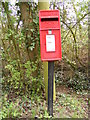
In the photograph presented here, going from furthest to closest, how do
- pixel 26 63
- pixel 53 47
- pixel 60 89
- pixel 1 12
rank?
pixel 60 89
pixel 26 63
pixel 1 12
pixel 53 47

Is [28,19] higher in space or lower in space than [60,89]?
higher

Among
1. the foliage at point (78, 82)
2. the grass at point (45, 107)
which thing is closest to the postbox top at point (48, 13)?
the grass at point (45, 107)

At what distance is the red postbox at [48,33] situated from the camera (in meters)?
2.03

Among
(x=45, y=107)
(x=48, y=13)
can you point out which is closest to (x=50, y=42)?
(x=48, y=13)

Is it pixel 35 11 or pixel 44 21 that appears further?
pixel 35 11

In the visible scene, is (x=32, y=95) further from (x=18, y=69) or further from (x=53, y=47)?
(x=53, y=47)

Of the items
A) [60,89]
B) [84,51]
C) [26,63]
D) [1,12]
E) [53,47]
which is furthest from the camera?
[84,51]

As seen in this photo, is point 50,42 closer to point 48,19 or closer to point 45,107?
point 48,19

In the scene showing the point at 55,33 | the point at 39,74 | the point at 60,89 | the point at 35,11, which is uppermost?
the point at 35,11

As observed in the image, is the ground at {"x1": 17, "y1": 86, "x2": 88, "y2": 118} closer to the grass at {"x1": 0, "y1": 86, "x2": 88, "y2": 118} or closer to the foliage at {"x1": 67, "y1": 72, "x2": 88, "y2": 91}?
the grass at {"x1": 0, "y1": 86, "x2": 88, "y2": 118}

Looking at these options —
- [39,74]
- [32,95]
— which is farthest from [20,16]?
[32,95]

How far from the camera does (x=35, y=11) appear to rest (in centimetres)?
290

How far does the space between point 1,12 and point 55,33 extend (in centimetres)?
168

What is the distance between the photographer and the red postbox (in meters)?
2.03
